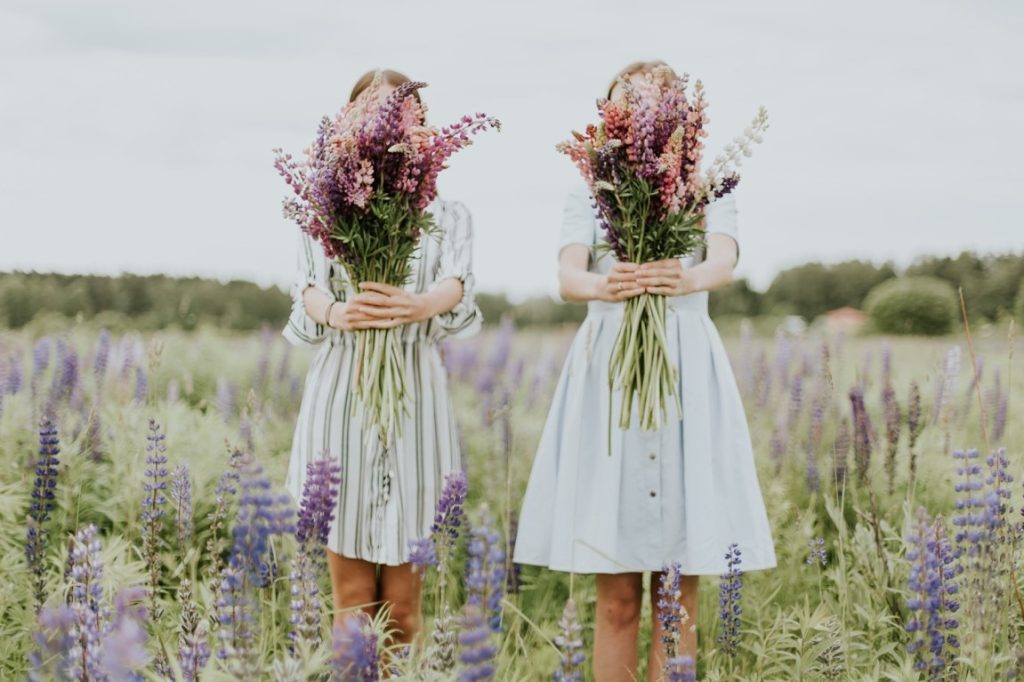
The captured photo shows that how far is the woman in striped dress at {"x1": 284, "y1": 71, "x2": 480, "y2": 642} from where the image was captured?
9.93 feet

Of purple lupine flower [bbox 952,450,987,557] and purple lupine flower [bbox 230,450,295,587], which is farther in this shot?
purple lupine flower [bbox 952,450,987,557]

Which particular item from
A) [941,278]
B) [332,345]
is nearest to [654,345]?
[332,345]

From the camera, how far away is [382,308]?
2832mm

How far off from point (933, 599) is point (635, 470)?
0.95 meters

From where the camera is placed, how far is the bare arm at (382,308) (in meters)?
2.81

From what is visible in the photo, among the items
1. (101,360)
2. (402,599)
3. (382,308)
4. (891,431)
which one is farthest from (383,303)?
(101,360)

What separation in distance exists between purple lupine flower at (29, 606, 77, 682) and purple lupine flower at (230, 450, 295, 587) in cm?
35

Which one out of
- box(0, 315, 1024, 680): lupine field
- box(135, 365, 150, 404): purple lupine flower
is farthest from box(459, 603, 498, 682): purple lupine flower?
box(135, 365, 150, 404): purple lupine flower

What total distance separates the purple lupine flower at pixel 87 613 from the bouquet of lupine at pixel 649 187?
1.52 m

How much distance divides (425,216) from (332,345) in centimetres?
64

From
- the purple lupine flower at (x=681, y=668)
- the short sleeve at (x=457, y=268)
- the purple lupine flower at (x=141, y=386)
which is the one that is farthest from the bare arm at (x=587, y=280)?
the purple lupine flower at (x=141, y=386)

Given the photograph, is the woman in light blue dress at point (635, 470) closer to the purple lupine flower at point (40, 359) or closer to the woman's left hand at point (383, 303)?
the woman's left hand at point (383, 303)

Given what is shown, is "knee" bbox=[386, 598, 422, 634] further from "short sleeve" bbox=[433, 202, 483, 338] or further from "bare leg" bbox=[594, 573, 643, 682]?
"short sleeve" bbox=[433, 202, 483, 338]

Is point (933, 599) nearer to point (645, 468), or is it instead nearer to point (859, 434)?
point (645, 468)
